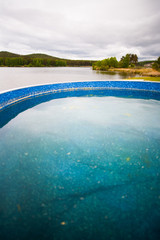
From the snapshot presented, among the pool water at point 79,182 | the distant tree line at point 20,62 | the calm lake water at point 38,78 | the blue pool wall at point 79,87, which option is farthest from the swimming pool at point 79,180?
the distant tree line at point 20,62

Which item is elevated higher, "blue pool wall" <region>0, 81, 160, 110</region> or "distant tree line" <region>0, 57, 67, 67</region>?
"distant tree line" <region>0, 57, 67, 67</region>

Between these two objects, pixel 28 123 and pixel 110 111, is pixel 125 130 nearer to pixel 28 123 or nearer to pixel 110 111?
pixel 110 111

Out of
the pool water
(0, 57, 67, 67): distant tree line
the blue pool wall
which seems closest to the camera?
the pool water

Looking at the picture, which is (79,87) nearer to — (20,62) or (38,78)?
(38,78)

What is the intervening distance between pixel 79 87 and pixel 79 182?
12073 millimetres

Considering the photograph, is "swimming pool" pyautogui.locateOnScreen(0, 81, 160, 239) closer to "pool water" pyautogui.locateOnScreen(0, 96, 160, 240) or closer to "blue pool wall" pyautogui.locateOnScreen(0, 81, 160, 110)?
"pool water" pyautogui.locateOnScreen(0, 96, 160, 240)

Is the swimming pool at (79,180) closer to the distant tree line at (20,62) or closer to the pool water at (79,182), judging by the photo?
the pool water at (79,182)

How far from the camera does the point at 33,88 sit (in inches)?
409

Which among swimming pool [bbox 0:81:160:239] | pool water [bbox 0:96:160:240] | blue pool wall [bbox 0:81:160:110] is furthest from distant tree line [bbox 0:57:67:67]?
pool water [bbox 0:96:160:240]

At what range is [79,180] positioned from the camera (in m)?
2.70

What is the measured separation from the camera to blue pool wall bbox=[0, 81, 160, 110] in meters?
9.19

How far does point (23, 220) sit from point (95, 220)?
1.08 metres

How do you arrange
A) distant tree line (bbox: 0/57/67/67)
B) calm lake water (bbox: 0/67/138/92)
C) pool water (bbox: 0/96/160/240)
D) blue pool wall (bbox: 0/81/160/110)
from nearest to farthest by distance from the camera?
1. pool water (bbox: 0/96/160/240)
2. blue pool wall (bbox: 0/81/160/110)
3. calm lake water (bbox: 0/67/138/92)
4. distant tree line (bbox: 0/57/67/67)

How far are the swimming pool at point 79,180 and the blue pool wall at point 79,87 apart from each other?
4158 mm
